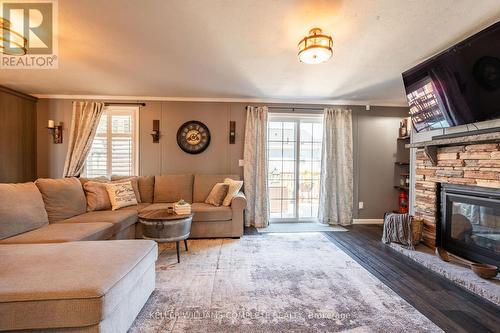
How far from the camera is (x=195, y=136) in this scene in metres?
4.43

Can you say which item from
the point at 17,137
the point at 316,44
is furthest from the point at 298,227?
the point at 17,137

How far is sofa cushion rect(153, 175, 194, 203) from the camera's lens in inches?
160

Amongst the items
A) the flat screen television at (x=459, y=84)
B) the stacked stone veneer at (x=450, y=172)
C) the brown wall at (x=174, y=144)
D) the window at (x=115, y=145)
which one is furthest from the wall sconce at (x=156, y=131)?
the stacked stone veneer at (x=450, y=172)

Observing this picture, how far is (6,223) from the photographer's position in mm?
2174

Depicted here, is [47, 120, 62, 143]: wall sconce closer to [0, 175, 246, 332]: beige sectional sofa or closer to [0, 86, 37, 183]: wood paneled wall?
[0, 86, 37, 183]: wood paneled wall

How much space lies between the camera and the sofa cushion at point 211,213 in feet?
11.7

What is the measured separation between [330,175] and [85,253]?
3.92m

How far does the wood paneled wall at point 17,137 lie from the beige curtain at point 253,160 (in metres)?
3.80

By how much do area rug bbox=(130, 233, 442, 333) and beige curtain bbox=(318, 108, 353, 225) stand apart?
143 centimetres

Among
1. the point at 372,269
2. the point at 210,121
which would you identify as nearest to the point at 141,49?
the point at 210,121

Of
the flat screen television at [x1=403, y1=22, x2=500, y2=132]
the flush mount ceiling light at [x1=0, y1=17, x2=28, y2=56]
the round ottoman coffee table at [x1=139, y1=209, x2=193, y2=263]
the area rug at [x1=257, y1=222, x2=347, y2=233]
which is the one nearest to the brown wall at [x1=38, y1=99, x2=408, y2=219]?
the area rug at [x1=257, y1=222, x2=347, y2=233]

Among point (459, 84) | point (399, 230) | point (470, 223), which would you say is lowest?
point (399, 230)

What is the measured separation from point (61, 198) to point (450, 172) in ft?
15.6

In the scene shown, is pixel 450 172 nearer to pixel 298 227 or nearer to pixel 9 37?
pixel 298 227
